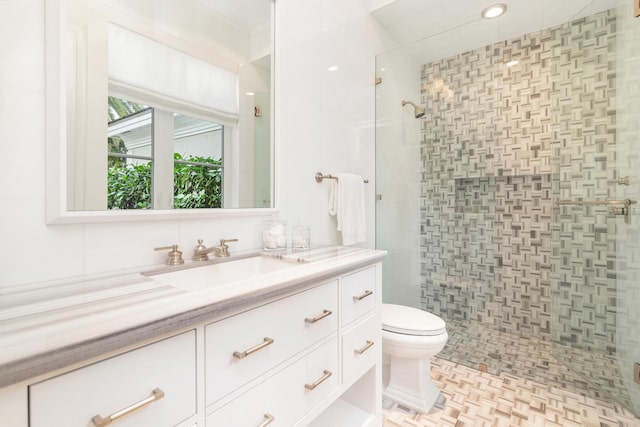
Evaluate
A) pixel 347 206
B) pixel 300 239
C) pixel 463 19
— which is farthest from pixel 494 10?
pixel 300 239

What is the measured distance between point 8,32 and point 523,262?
10.3ft

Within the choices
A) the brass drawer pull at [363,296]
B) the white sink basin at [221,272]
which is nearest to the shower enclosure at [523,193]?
the brass drawer pull at [363,296]

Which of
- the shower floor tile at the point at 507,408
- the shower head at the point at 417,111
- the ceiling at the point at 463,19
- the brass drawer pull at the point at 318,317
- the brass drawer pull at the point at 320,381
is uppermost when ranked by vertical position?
the ceiling at the point at 463,19

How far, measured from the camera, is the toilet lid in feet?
5.34

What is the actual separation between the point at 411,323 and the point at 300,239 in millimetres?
798

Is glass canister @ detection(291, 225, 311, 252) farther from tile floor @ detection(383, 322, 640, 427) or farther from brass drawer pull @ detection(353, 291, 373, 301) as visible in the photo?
tile floor @ detection(383, 322, 640, 427)

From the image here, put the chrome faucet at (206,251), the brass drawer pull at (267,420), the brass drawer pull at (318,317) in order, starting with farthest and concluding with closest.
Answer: the chrome faucet at (206,251) → the brass drawer pull at (318,317) → the brass drawer pull at (267,420)

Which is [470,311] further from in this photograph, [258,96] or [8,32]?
[8,32]

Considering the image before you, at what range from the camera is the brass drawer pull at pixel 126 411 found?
1.72ft

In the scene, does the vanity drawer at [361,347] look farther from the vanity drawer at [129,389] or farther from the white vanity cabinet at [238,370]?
the vanity drawer at [129,389]

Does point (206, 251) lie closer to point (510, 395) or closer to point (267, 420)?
point (267, 420)

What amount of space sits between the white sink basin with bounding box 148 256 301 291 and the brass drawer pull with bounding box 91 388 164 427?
0.35m

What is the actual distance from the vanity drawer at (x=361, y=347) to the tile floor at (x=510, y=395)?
525 mm

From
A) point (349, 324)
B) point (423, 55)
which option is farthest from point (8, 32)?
point (423, 55)
